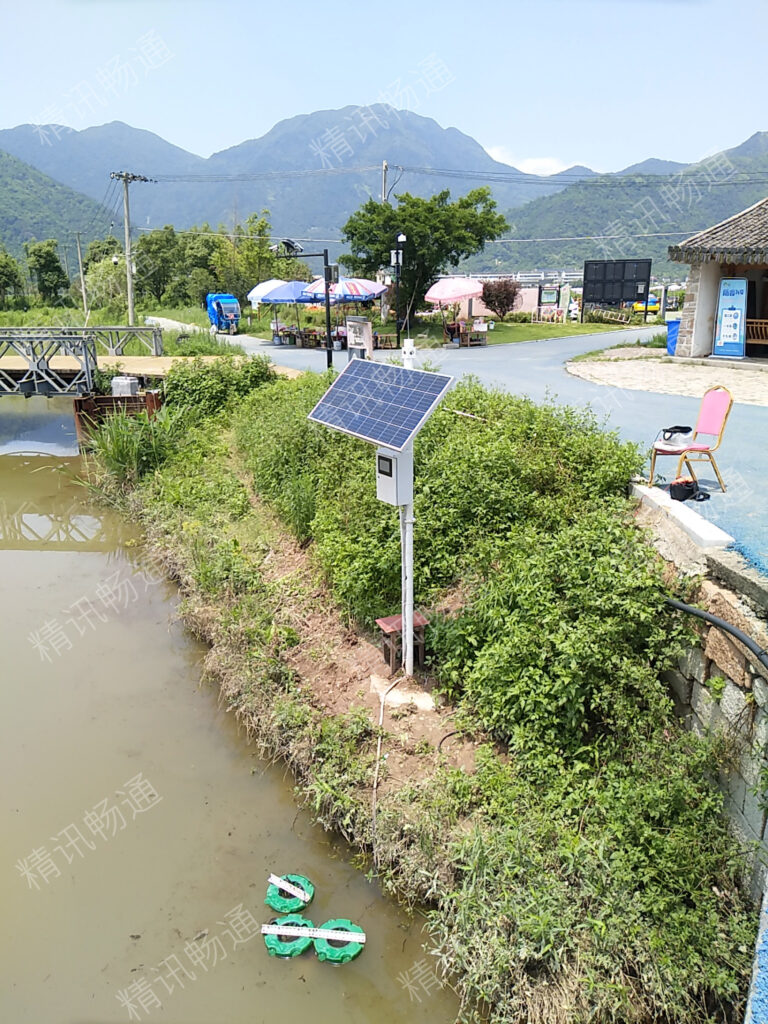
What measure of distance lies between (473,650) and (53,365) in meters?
19.2

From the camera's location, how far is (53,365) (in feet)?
69.3

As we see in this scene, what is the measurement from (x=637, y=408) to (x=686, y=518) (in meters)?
5.26

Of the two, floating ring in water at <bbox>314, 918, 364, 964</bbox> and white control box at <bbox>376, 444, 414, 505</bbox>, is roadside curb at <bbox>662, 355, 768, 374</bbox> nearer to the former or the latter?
white control box at <bbox>376, 444, 414, 505</bbox>

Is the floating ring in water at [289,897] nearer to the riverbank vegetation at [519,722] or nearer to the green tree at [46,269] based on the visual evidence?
the riverbank vegetation at [519,722]

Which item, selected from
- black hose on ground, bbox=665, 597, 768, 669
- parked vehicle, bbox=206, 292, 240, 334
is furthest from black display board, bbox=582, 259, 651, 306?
black hose on ground, bbox=665, 597, 768, 669

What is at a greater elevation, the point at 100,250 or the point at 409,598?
the point at 100,250

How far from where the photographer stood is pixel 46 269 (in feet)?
150

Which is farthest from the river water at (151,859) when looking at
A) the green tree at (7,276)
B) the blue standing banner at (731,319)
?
the green tree at (7,276)

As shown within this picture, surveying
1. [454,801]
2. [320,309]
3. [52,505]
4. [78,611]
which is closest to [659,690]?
[454,801]

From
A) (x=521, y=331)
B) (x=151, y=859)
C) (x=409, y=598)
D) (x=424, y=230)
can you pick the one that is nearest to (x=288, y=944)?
(x=151, y=859)

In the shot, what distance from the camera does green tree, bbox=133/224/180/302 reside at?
149ft

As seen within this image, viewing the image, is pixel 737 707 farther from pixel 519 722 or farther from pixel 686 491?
pixel 686 491

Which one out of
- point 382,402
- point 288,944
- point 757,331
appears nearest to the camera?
point 288,944

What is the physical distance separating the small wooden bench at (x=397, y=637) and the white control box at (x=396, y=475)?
1155 millimetres
